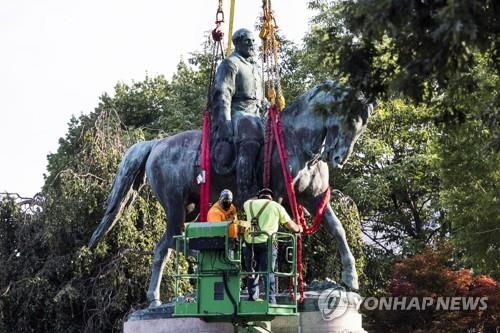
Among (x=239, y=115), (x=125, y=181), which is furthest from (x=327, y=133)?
(x=125, y=181)

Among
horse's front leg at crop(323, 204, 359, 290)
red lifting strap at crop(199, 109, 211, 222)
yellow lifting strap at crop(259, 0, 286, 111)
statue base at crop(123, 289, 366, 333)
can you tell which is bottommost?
statue base at crop(123, 289, 366, 333)

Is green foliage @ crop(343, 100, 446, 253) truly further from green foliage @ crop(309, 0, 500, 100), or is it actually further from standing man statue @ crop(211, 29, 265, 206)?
green foliage @ crop(309, 0, 500, 100)

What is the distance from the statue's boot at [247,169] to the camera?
14.5m

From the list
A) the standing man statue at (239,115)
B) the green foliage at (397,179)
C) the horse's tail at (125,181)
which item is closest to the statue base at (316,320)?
the standing man statue at (239,115)

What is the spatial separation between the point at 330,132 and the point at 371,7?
4954 mm

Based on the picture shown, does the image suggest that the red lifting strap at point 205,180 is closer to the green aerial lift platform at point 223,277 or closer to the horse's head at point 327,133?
the horse's head at point 327,133

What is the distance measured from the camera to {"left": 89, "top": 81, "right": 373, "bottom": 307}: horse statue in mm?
14031

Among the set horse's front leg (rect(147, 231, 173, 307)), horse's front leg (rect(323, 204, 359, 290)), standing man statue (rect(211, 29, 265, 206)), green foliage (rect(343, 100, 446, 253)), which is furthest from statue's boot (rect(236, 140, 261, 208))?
green foliage (rect(343, 100, 446, 253))

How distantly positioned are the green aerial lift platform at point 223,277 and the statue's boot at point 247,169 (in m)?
1.46

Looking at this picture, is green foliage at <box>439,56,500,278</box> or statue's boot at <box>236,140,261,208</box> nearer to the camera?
statue's boot at <box>236,140,261,208</box>

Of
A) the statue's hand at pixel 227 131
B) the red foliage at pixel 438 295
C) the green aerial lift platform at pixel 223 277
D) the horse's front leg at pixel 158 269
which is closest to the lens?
the green aerial lift platform at pixel 223 277

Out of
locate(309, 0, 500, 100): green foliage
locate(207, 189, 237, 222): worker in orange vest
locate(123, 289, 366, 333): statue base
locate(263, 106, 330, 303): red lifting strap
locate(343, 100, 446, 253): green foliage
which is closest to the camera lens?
locate(309, 0, 500, 100): green foliage

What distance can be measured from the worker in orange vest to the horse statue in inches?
49.2

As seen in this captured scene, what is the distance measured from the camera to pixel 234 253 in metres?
12.9
